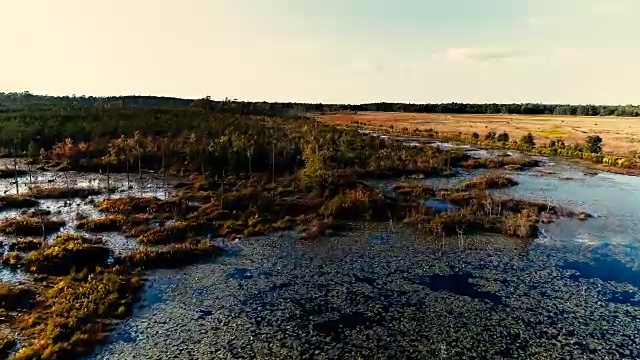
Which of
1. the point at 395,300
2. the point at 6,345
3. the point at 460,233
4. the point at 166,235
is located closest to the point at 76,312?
the point at 6,345

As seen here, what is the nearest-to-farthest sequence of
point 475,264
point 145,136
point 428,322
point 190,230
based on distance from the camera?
1. point 428,322
2. point 475,264
3. point 190,230
4. point 145,136

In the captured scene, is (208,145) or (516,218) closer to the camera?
(516,218)

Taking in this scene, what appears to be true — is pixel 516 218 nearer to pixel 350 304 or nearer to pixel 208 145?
pixel 350 304

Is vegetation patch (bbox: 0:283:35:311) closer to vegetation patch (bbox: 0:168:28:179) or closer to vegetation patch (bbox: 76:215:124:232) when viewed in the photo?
vegetation patch (bbox: 76:215:124:232)

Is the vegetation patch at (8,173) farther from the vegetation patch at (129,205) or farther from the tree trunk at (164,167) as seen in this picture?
the vegetation patch at (129,205)

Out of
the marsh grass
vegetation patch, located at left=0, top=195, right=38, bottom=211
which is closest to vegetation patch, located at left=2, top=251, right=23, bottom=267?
vegetation patch, located at left=0, top=195, right=38, bottom=211

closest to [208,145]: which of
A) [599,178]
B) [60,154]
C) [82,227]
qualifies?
[60,154]
